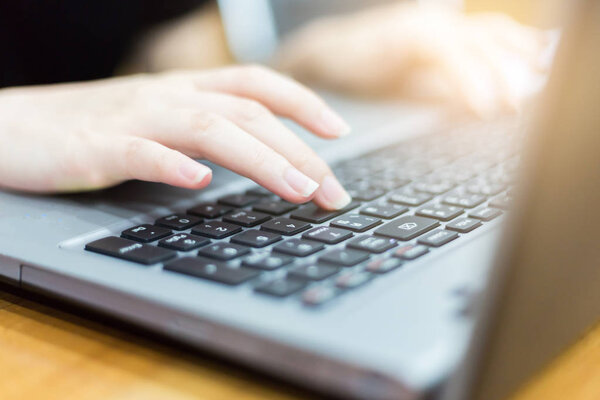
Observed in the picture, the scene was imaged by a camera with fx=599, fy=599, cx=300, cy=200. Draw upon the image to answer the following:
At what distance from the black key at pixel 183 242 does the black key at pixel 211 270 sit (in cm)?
2

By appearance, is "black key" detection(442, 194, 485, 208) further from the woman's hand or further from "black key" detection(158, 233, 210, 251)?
"black key" detection(158, 233, 210, 251)

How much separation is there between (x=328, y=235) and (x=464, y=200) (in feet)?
0.40

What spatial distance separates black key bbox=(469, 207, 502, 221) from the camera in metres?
0.38

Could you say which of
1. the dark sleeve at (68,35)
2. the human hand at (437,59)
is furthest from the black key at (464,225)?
the dark sleeve at (68,35)

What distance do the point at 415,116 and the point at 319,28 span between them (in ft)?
1.51

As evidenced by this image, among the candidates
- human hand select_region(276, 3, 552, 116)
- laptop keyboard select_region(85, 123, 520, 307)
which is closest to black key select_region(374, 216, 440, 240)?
laptop keyboard select_region(85, 123, 520, 307)

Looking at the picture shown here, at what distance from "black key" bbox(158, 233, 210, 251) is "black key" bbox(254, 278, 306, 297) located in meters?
0.08

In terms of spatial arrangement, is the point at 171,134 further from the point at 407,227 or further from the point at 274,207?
the point at 407,227

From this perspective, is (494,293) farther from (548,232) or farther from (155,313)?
(155,313)

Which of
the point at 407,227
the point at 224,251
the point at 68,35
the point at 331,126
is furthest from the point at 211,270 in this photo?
the point at 68,35

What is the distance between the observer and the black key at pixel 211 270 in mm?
294

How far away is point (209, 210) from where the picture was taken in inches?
16.9

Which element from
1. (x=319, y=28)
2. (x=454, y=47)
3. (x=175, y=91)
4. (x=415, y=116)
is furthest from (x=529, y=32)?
(x=175, y=91)

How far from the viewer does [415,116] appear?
31.2 inches
